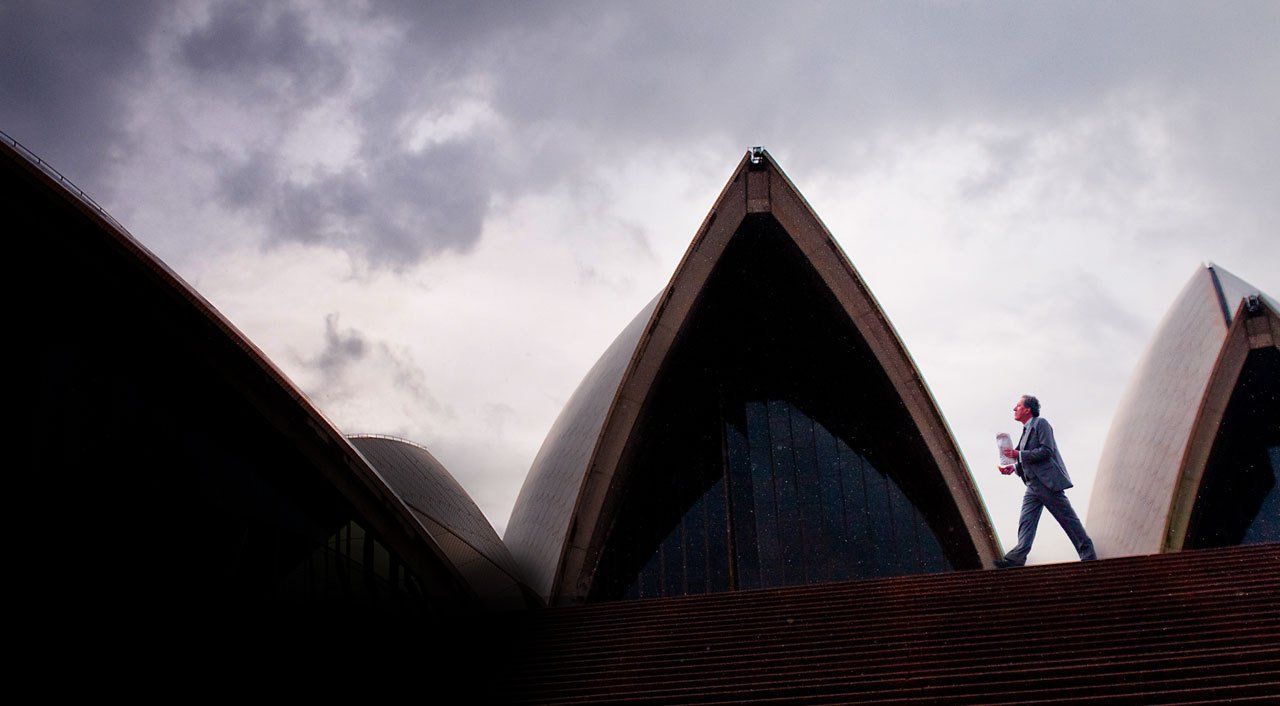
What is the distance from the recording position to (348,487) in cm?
902

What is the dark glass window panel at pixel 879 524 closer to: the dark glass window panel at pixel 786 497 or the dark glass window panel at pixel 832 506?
the dark glass window panel at pixel 832 506

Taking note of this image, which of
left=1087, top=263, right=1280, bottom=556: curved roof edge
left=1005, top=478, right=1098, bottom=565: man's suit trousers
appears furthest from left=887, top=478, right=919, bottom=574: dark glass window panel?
left=1005, top=478, right=1098, bottom=565: man's suit trousers

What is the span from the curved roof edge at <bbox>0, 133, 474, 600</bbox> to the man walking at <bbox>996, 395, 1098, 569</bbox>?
16.9 feet

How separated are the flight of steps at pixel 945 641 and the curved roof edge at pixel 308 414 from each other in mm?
2011

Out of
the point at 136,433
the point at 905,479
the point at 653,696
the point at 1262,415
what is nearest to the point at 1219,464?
the point at 1262,415

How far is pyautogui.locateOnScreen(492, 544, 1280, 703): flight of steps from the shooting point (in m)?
5.25

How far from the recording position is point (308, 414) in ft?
28.4

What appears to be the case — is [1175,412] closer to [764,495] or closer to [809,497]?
[809,497]

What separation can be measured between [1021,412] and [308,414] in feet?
20.3

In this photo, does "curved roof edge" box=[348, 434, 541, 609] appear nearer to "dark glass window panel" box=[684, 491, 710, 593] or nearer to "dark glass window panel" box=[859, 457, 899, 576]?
"dark glass window panel" box=[684, 491, 710, 593]

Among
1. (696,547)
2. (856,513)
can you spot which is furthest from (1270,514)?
(696,547)

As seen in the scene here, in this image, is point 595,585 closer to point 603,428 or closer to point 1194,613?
point 603,428

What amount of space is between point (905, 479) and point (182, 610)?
336 inches

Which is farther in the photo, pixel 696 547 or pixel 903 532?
pixel 903 532
